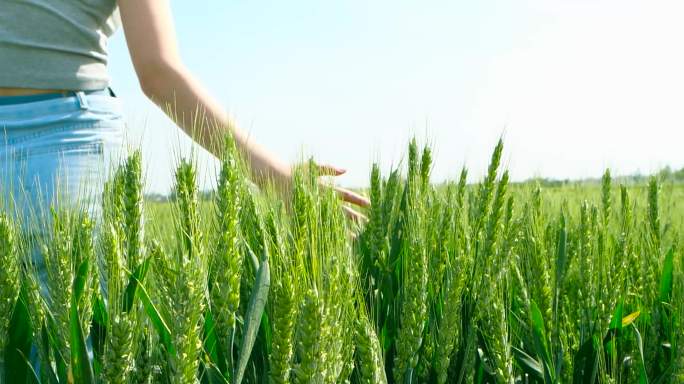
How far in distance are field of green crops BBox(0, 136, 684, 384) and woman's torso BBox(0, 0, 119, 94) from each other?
1.94 feet

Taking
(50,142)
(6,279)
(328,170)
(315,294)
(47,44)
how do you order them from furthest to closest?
(47,44) → (50,142) → (328,170) → (6,279) → (315,294)

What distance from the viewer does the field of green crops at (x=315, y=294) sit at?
0.93 meters

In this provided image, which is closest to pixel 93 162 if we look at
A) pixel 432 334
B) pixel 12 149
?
pixel 12 149

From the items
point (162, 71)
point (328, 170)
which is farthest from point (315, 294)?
point (162, 71)

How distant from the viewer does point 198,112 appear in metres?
1.68

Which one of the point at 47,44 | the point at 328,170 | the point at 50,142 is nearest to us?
the point at 328,170

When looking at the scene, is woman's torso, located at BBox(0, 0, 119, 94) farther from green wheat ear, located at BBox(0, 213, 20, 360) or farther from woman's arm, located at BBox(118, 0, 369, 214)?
green wheat ear, located at BBox(0, 213, 20, 360)

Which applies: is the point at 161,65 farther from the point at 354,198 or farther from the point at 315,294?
the point at 315,294

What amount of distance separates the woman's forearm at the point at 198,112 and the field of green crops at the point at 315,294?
23 centimetres

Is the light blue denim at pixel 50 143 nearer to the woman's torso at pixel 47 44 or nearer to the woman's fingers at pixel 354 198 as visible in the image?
the woman's torso at pixel 47 44

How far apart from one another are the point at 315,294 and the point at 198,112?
2.92 ft

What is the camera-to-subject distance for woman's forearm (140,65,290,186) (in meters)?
1.58

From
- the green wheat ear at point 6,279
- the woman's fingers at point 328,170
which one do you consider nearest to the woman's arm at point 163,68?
the woman's fingers at point 328,170

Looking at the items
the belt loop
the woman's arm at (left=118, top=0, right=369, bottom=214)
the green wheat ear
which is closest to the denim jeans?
the belt loop
